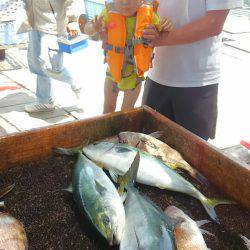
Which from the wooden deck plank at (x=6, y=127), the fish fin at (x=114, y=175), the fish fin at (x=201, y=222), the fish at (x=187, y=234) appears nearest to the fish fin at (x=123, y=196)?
the fish fin at (x=114, y=175)

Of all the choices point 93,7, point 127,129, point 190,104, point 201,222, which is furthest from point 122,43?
point 93,7

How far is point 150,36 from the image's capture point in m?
2.75

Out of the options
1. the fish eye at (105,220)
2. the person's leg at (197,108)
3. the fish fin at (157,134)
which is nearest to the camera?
the fish eye at (105,220)

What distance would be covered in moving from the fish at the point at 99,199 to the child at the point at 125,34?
1.33m

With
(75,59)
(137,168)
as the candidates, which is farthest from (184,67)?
(75,59)

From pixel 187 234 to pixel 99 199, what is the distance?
46 centimetres

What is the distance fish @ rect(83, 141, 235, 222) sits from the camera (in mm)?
2094

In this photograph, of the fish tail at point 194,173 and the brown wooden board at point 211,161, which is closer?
Result: the brown wooden board at point 211,161

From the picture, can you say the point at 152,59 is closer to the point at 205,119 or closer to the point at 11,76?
the point at 205,119

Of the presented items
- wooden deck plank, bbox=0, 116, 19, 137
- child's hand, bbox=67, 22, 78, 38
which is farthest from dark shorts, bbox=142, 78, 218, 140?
child's hand, bbox=67, 22, 78, 38

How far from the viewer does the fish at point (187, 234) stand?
1740mm

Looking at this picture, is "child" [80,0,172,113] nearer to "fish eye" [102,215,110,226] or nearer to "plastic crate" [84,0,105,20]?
"fish eye" [102,215,110,226]

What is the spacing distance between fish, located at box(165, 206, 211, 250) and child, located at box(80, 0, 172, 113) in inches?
61.6

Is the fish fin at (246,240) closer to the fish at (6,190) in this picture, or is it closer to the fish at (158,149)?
the fish at (158,149)
